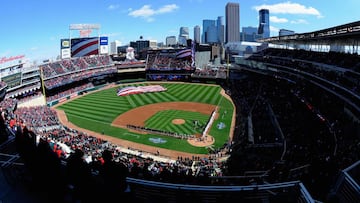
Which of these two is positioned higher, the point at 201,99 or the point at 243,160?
the point at 201,99

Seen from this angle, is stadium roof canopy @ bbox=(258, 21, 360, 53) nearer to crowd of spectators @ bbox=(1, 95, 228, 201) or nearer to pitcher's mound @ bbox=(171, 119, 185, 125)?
crowd of spectators @ bbox=(1, 95, 228, 201)

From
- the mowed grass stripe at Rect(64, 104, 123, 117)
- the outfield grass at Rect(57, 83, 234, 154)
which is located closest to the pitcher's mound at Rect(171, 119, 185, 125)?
the outfield grass at Rect(57, 83, 234, 154)

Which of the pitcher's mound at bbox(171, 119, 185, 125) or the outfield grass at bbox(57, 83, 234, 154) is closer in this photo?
the outfield grass at bbox(57, 83, 234, 154)

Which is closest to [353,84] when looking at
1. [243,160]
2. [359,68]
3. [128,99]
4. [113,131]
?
[359,68]

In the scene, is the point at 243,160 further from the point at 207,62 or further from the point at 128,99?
the point at 207,62

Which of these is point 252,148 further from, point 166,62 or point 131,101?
point 166,62

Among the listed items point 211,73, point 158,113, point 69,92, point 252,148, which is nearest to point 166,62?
point 211,73

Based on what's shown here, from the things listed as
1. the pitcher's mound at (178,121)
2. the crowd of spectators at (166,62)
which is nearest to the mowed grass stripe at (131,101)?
the pitcher's mound at (178,121)

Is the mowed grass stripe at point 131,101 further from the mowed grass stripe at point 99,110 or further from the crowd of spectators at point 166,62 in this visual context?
the crowd of spectators at point 166,62
